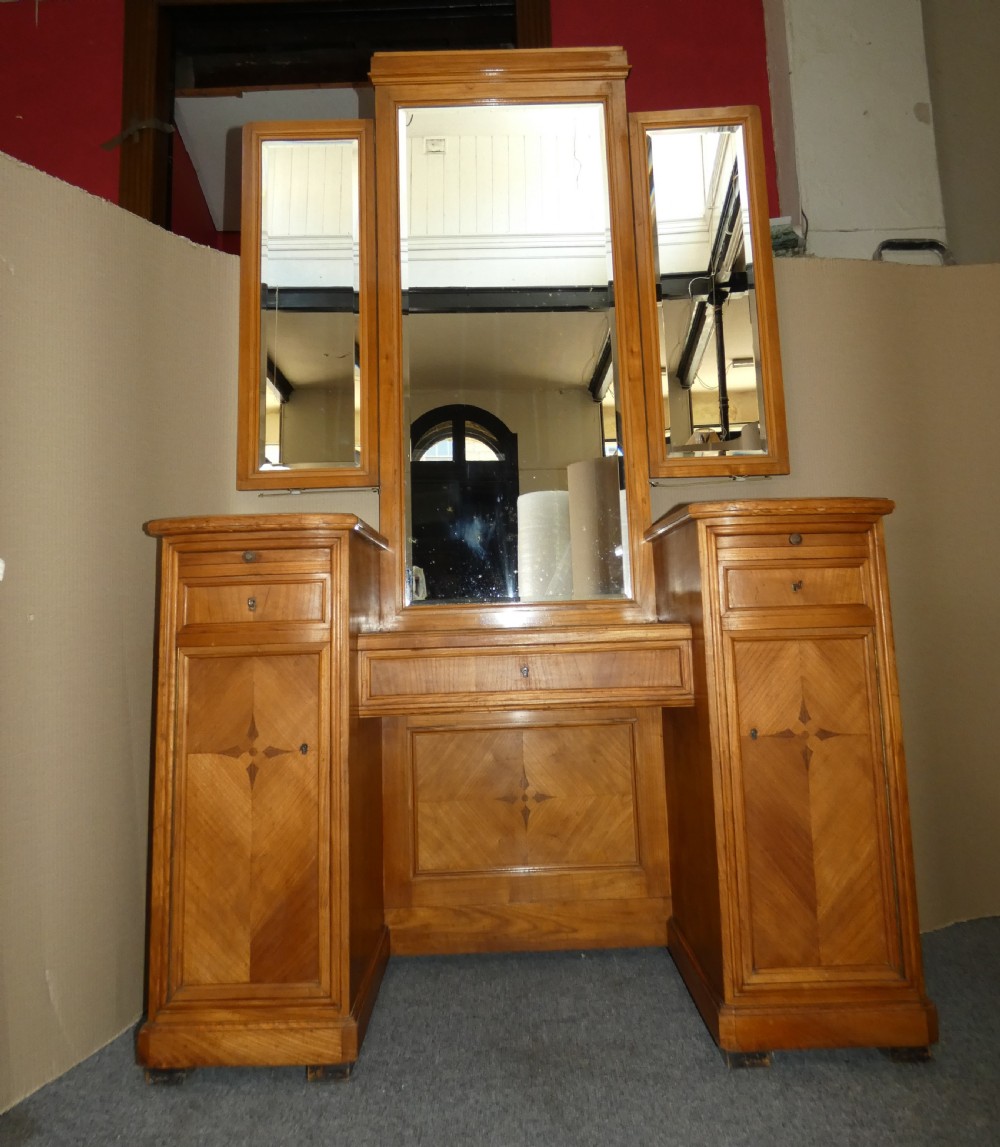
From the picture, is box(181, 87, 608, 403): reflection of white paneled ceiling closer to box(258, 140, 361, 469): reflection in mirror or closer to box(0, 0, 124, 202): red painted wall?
box(258, 140, 361, 469): reflection in mirror

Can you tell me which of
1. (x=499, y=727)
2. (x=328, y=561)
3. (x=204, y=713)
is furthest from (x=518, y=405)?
(x=204, y=713)

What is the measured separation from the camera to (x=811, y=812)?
1433 mm

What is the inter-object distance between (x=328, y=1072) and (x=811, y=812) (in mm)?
1113

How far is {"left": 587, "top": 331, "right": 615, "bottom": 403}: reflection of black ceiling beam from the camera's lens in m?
1.97

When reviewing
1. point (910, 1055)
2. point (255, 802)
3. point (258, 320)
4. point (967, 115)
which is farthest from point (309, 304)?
point (967, 115)

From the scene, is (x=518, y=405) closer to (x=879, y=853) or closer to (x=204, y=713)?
(x=204, y=713)

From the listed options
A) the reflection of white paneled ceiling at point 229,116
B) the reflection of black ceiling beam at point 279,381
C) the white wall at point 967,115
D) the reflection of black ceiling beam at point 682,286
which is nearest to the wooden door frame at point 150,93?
the reflection of white paneled ceiling at point 229,116

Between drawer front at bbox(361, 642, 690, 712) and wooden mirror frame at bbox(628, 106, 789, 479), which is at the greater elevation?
wooden mirror frame at bbox(628, 106, 789, 479)

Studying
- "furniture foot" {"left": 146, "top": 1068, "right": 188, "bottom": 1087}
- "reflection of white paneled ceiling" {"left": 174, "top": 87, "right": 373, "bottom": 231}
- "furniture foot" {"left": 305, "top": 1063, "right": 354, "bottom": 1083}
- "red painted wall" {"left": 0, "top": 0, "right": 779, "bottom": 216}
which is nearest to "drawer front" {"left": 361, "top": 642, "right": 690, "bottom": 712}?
"furniture foot" {"left": 305, "top": 1063, "right": 354, "bottom": 1083}

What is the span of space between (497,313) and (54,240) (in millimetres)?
1091

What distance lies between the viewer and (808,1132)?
119 cm

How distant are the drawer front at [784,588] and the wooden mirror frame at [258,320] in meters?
1.03

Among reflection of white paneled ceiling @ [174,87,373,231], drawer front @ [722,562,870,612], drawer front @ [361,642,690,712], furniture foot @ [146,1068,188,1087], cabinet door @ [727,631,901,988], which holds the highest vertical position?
reflection of white paneled ceiling @ [174,87,373,231]

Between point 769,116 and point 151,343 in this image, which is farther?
point 769,116
